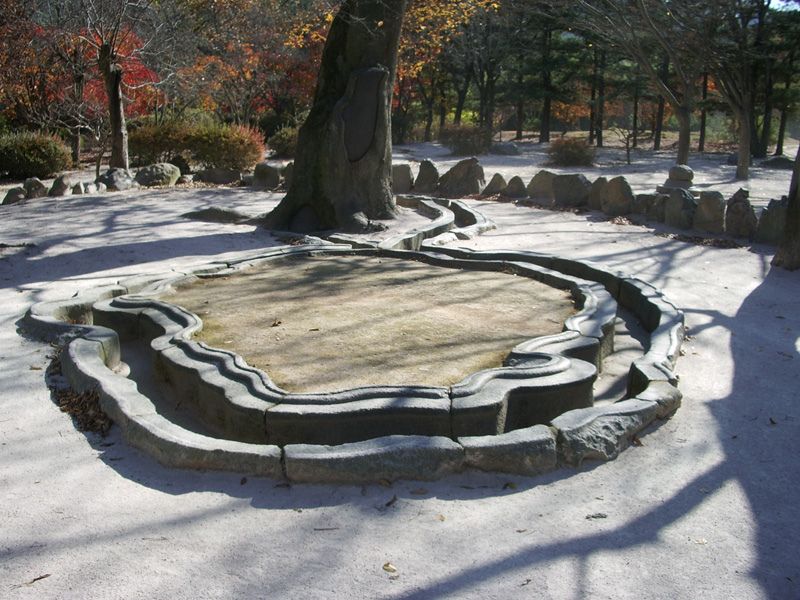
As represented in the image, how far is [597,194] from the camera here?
40.8 ft

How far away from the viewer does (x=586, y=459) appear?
3639mm

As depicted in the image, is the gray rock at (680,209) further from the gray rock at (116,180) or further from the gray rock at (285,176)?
the gray rock at (116,180)

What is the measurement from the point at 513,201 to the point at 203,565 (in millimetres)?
11582

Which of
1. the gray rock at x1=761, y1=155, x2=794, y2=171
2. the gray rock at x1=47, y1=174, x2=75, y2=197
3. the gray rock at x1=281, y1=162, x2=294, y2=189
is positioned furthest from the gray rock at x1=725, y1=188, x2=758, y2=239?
the gray rock at x1=761, y1=155, x2=794, y2=171

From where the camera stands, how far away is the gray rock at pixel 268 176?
14766 millimetres

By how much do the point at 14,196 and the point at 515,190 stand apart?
839cm

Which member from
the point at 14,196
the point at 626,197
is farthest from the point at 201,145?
the point at 626,197

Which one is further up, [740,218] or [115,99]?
[115,99]

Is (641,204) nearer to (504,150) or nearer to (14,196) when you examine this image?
(14,196)

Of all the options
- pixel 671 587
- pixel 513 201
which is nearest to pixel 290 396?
pixel 671 587

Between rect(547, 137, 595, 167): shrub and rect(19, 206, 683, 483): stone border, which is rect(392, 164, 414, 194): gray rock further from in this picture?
rect(19, 206, 683, 483): stone border

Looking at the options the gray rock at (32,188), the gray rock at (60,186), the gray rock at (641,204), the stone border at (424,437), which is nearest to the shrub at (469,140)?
the gray rock at (641,204)

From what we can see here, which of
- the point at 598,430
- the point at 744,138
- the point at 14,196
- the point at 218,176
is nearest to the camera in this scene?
the point at 598,430

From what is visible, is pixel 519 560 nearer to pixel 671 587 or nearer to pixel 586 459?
pixel 671 587
